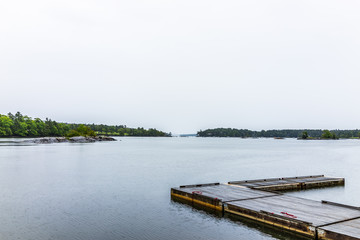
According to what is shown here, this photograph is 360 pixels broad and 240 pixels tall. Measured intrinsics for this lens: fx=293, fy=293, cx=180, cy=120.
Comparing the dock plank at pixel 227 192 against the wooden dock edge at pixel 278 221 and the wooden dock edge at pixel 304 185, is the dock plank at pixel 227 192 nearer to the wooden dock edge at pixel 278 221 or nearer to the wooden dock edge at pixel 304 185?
the wooden dock edge at pixel 278 221

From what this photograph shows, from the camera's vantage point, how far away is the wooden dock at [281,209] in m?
13.9

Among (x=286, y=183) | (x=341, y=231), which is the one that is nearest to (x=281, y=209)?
(x=341, y=231)

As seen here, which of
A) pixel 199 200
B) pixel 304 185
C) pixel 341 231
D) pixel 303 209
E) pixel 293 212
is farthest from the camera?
pixel 304 185

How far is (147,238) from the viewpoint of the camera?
50.3ft

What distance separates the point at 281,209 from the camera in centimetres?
1761

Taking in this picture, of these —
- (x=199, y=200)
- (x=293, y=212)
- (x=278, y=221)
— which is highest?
(x=293, y=212)

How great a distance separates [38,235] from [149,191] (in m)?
13.4

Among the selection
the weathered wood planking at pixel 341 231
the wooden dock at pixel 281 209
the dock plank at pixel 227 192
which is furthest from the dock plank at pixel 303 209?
the dock plank at pixel 227 192

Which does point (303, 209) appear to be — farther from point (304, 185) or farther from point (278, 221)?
point (304, 185)

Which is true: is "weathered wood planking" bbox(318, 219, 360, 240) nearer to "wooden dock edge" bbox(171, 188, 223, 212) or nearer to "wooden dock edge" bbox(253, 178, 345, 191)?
"wooden dock edge" bbox(171, 188, 223, 212)

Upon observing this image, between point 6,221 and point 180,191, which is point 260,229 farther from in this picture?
point 6,221

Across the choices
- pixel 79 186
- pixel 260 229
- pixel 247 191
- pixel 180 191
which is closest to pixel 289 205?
pixel 260 229

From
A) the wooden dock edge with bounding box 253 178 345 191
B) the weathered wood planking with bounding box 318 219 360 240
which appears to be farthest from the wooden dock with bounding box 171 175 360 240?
the wooden dock edge with bounding box 253 178 345 191

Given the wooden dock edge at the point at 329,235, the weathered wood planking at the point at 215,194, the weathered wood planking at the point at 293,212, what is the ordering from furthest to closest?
the weathered wood planking at the point at 215,194, the weathered wood planking at the point at 293,212, the wooden dock edge at the point at 329,235
